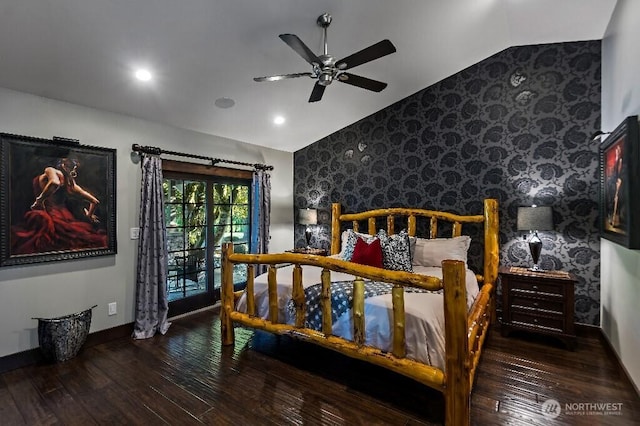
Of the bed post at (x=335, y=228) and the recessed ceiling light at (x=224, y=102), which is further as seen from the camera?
the bed post at (x=335, y=228)

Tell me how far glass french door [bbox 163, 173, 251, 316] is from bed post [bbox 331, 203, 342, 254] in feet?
4.84

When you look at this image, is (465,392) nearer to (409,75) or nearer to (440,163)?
(440,163)

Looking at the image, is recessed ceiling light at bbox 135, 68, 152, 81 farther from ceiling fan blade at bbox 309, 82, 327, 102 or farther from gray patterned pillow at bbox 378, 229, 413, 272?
gray patterned pillow at bbox 378, 229, 413, 272

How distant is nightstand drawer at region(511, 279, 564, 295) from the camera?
3119 millimetres

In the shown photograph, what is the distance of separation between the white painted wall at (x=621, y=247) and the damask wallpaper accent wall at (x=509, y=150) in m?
0.20

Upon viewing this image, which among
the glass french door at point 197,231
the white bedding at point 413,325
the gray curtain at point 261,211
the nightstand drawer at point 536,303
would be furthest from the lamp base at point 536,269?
the glass french door at point 197,231

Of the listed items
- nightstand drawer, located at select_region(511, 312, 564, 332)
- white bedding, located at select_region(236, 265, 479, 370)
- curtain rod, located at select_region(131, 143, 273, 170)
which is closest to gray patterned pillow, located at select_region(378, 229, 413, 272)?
white bedding, located at select_region(236, 265, 479, 370)

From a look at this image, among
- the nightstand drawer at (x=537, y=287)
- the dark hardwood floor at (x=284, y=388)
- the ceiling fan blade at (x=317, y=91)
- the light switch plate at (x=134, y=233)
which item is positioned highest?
the ceiling fan blade at (x=317, y=91)

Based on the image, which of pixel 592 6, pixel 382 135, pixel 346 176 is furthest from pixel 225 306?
pixel 592 6

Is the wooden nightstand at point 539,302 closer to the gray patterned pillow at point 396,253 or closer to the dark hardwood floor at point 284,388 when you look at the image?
the dark hardwood floor at point 284,388

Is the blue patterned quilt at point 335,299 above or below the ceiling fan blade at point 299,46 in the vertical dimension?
below

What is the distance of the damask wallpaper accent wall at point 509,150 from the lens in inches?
134

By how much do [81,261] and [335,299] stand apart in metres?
2.68

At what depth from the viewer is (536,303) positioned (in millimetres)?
3217
